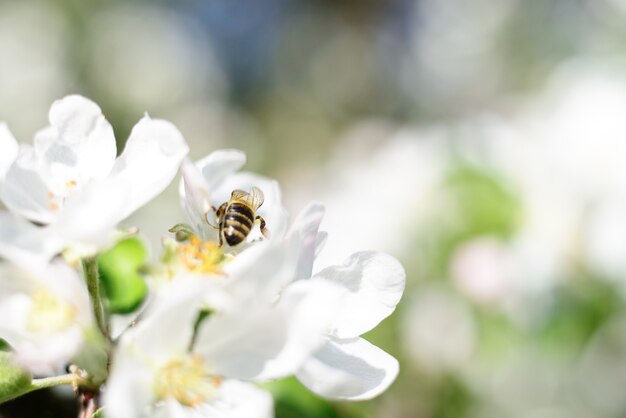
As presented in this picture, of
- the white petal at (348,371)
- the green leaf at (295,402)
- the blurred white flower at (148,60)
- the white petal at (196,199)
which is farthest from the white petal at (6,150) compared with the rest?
the blurred white flower at (148,60)

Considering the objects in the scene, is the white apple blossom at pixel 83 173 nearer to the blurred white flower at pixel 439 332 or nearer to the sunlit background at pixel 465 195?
the sunlit background at pixel 465 195

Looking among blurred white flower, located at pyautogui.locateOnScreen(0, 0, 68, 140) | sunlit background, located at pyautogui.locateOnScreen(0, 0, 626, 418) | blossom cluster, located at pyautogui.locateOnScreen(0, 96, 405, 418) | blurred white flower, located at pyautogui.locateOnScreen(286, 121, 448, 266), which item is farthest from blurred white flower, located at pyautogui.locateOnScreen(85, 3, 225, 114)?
blossom cluster, located at pyautogui.locateOnScreen(0, 96, 405, 418)

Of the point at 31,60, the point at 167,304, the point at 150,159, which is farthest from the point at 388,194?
the point at 31,60

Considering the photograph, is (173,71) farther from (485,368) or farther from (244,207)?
(244,207)

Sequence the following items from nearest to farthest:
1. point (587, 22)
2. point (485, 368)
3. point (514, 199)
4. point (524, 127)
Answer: point (485, 368) < point (514, 199) < point (524, 127) < point (587, 22)

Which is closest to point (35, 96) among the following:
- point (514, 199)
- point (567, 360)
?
point (514, 199)

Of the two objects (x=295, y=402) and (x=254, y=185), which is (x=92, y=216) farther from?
(x=295, y=402)

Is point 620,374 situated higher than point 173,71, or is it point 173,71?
point 620,374
